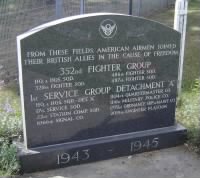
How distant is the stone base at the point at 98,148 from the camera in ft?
13.8

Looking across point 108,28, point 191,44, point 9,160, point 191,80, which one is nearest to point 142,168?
point 9,160

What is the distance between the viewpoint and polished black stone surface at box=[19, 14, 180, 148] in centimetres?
408

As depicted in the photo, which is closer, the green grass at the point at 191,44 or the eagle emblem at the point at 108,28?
the eagle emblem at the point at 108,28

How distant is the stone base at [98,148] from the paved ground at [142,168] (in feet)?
0.21

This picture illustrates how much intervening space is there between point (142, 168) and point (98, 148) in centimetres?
47

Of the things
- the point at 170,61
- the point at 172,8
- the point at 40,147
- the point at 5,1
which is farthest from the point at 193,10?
the point at 40,147

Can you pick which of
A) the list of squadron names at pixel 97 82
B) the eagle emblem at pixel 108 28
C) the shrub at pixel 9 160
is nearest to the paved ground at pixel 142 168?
the shrub at pixel 9 160

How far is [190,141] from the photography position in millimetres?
4777

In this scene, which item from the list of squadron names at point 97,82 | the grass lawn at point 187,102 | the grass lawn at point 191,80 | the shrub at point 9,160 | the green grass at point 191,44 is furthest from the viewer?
the green grass at point 191,44

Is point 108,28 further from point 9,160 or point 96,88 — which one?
point 9,160

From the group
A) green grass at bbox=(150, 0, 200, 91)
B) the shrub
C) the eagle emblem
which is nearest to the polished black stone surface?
the eagle emblem

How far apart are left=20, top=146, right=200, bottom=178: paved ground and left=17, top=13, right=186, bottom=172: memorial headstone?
79mm

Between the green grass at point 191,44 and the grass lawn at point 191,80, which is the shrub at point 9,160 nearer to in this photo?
the grass lawn at point 191,80

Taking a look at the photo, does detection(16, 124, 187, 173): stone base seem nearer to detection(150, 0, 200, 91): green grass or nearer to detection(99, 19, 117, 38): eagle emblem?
detection(99, 19, 117, 38): eagle emblem
